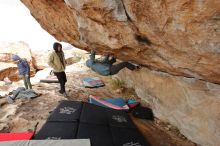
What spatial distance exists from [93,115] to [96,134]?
0.93 metres

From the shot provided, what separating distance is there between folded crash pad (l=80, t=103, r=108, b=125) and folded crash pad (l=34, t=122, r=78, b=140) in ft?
1.20

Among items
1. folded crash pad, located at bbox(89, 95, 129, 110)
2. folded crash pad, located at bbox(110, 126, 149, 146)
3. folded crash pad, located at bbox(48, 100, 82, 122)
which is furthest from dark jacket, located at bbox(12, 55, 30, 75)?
folded crash pad, located at bbox(110, 126, 149, 146)

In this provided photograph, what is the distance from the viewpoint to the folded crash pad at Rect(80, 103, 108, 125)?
17.5 ft

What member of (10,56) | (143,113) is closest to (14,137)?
(143,113)

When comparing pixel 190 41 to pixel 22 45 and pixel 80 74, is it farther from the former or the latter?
pixel 22 45

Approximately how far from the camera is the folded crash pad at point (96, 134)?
4502 mm

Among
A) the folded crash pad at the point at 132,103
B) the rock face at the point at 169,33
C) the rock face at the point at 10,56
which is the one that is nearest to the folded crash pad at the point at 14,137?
the rock face at the point at 169,33

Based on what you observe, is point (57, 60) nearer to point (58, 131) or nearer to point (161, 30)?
point (58, 131)

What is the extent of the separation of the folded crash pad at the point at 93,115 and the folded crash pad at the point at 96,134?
20 cm

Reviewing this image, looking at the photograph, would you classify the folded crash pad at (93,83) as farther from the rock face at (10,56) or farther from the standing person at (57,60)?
the rock face at (10,56)

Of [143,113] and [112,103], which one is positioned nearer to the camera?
[143,113]

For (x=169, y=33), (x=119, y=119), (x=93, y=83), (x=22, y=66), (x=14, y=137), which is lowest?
(x=14, y=137)

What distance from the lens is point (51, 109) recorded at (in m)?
6.29

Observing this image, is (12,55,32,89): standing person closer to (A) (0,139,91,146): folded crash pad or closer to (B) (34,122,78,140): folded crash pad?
(B) (34,122,78,140): folded crash pad
